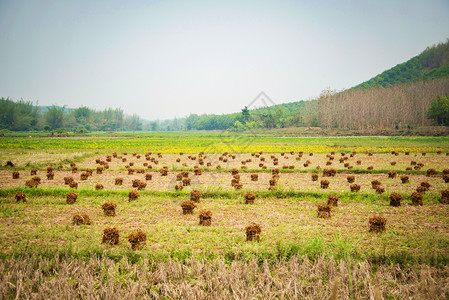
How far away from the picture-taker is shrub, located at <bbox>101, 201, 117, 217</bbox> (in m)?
10.8

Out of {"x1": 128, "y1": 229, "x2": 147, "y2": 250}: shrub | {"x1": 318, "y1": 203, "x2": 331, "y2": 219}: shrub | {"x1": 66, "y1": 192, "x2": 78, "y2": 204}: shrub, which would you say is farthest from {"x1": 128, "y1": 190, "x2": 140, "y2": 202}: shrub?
{"x1": 318, "y1": 203, "x2": 331, "y2": 219}: shrub

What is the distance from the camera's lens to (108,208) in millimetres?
10781

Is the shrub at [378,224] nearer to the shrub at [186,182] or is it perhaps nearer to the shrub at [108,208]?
the shrub at [108,208]

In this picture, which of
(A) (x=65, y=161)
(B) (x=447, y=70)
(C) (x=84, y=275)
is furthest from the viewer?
(B) (x=447, y=70)

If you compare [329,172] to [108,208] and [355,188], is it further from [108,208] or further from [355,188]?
Result: [108,208]

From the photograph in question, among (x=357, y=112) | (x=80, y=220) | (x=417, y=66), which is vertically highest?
(x=417, y=66)

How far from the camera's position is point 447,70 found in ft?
409

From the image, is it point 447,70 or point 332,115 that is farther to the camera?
point 447,70

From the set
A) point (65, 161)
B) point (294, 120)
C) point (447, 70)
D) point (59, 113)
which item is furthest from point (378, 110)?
point (59, 113)

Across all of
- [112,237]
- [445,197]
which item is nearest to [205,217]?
[112,237]

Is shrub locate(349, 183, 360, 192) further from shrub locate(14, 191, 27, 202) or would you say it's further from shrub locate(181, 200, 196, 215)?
shrub locate(14, 191, 27, 202)

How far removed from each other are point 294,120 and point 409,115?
4743cm

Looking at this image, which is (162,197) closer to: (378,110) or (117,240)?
(117,240)

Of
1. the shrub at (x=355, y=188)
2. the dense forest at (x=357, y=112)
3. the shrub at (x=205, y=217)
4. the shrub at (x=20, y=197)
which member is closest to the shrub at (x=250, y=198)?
the shrub at (x=205, y=217)
